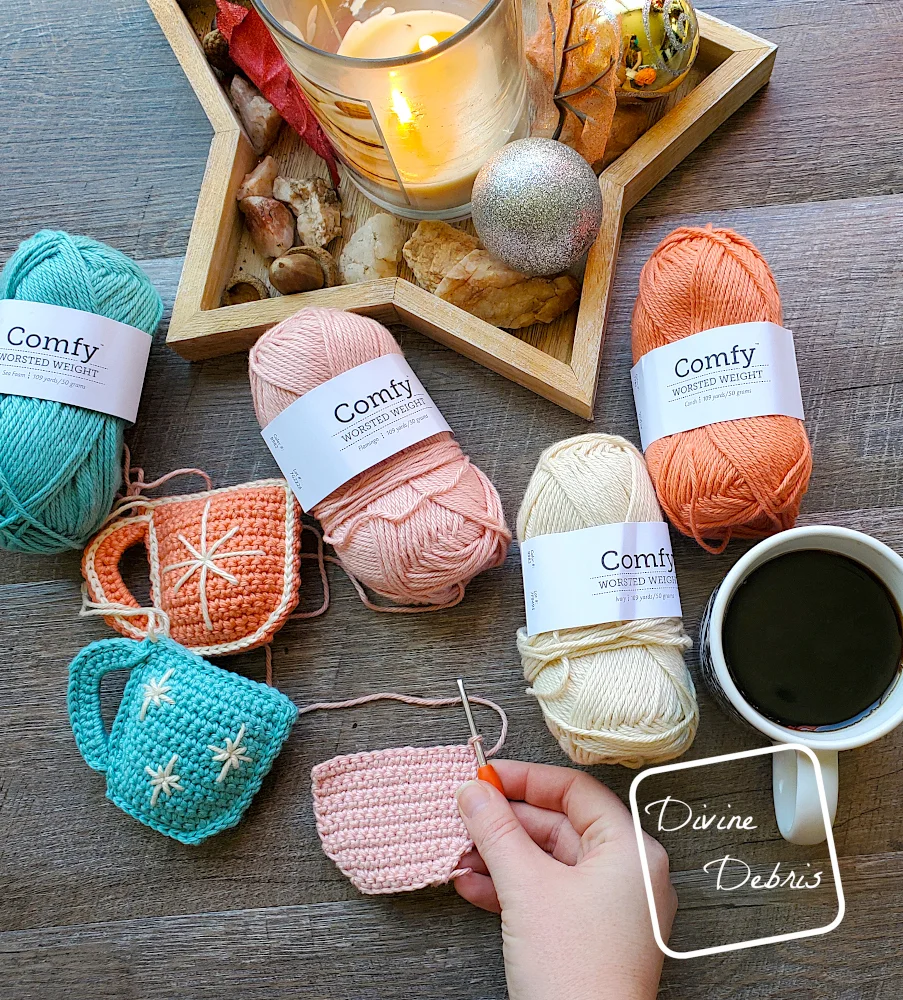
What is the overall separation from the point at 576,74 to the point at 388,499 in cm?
46

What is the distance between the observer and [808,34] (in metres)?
0.90

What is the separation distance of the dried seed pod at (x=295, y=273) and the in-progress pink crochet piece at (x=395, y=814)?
0.49 m

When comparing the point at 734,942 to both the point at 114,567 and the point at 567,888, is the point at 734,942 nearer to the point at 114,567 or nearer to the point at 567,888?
the point at 567,888

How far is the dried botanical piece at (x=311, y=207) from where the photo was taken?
0.86 meters

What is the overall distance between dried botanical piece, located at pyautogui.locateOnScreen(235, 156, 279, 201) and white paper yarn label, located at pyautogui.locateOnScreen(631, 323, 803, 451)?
0.47m

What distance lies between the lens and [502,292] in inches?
32.0

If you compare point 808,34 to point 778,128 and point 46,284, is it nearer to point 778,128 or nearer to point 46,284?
point 778,128

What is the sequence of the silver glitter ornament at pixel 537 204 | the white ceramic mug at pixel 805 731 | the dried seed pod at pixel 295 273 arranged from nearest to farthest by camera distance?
1. the white ceramic mug at pixel 805 731
2. the silver glitter ornament at pixel 537 204
3. the dried seed pod at pixel 295 273

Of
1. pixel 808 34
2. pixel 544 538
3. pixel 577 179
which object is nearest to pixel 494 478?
pixel 544 538

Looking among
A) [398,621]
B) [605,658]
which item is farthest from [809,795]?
[398,621]

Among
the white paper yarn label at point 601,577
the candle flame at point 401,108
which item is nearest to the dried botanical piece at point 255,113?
the candle flame at point 401,108

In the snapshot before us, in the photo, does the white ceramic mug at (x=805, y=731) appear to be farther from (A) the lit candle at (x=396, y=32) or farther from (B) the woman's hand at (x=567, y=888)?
(A) the lit candle at (x=396, y=32)

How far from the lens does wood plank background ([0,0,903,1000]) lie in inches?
30.4

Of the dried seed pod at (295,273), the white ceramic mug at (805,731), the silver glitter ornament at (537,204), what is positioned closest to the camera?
the white ceramic mug at (805,731)
